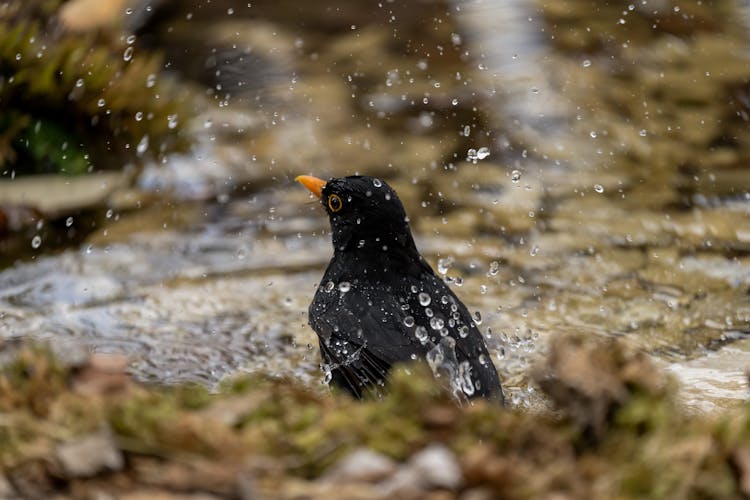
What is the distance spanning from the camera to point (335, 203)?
5.43 m

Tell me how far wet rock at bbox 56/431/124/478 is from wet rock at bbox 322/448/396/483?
1.61ft

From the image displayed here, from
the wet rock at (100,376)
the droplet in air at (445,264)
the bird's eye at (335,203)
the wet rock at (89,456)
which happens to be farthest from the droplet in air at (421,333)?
the wet rock at (89,456)

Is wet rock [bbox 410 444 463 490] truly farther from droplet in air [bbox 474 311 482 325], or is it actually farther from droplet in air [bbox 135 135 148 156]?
droplet in air [bbox 135 135 148 156]

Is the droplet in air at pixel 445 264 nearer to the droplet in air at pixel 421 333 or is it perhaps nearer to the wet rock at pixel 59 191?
the droplet in air at pixel 421 333

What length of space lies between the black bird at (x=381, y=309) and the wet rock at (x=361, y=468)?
183cm

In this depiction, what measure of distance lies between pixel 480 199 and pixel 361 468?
5833 mm

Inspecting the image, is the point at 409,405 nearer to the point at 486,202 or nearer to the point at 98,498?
the point at 98,498

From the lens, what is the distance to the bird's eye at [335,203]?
5.39 metres

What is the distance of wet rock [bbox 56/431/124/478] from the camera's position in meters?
2.37

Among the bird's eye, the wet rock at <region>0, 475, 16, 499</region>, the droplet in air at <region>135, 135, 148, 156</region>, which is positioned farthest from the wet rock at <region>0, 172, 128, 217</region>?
the wet rock at <region>0, 475, 16, 499</region>

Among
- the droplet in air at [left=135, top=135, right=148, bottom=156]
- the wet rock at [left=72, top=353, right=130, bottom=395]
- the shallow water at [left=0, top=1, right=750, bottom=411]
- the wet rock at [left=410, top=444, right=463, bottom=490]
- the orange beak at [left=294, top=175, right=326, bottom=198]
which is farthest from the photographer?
the droplet in air at [left=135, top=135, right=148, bottom=156]

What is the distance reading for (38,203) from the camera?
7629 millimetres

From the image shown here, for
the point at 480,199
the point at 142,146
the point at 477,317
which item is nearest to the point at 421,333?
the point at 477,317

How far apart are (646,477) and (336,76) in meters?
8.70
